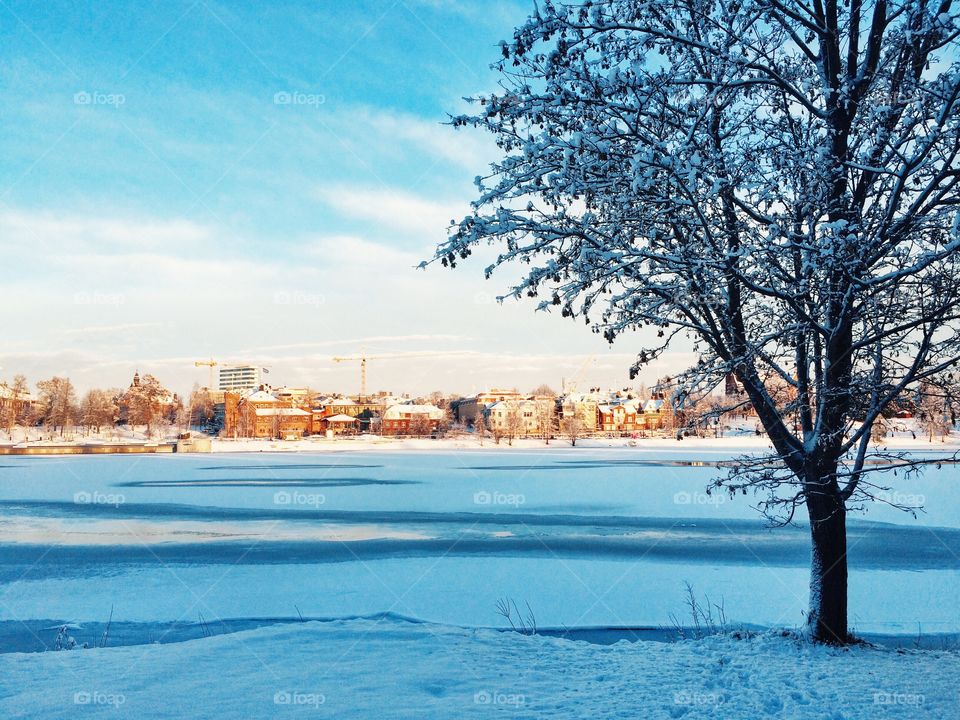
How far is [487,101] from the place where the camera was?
770 centimetres

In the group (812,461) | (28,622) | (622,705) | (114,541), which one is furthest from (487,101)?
(114,541)

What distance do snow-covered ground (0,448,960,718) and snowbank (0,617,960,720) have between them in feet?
0.11

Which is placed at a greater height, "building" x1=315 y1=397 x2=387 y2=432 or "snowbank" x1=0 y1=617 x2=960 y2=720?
"building" x1=315 y1=397 x2=387 y2=432

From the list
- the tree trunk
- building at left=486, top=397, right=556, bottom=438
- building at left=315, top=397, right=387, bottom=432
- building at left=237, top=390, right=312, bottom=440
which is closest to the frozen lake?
the tree trunk

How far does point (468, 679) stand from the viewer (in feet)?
22.6

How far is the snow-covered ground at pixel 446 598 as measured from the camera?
256 inches

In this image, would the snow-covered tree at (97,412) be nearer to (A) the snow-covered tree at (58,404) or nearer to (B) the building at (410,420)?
(A) the snow-covered tree at (58,404)

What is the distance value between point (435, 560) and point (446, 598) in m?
3.54

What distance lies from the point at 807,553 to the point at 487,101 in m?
14.5

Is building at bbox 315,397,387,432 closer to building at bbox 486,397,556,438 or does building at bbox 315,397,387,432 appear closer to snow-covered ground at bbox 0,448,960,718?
building at bbox 486,397,556,438

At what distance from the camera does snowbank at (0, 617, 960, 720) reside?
6047 millimetres

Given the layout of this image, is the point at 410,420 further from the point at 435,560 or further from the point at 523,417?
the point at 435,560

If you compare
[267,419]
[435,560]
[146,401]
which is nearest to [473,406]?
[267,419]

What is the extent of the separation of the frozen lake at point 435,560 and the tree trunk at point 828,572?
3.16 meters
